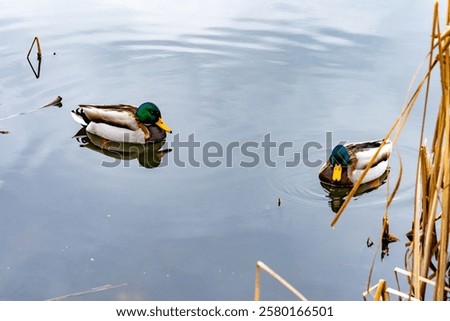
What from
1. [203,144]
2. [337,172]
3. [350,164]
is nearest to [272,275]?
[337,172]

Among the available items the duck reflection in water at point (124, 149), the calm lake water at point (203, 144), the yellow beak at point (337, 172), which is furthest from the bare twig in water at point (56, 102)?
the yellow beak at point (337, 172)

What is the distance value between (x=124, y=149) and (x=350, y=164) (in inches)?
92.2

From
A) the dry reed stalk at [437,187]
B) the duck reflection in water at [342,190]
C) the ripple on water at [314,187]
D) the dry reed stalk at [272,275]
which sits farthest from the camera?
the duck reflection in water at [342,190]

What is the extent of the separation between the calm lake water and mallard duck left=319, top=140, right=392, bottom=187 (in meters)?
0.14

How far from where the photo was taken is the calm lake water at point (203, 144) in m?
5.27

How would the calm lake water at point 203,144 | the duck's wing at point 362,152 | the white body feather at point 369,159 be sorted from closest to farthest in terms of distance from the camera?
the calm lake water at point 203,144 → the white body feather at point 369,159 → the duck's wing at point 362,152

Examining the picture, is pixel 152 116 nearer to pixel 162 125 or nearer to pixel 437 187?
pixel 162 125

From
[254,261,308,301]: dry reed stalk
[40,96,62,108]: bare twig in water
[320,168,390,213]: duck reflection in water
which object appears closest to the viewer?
[254,261,308,301]: dry reed stalk

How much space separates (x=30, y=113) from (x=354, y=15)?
15.8 feet

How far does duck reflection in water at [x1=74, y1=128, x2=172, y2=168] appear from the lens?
7426 mm

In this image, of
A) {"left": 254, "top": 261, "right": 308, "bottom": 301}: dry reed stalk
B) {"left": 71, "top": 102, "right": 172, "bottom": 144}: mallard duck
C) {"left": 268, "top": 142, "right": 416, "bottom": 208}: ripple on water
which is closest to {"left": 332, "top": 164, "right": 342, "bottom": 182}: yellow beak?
{"left": 268, "top": 142, "right": 416, "bottom": 208}: ripple on water

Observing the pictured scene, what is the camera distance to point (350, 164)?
686cm

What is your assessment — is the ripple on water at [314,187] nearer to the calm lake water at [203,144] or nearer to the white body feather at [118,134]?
the calm lake water at [203,144]

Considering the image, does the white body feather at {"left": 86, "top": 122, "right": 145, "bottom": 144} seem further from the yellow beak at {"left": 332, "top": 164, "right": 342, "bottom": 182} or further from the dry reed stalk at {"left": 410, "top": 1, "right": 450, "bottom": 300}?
the dry reed stalk at {"left": 410, "top": 1, "right": 450, "bottom": 300}
